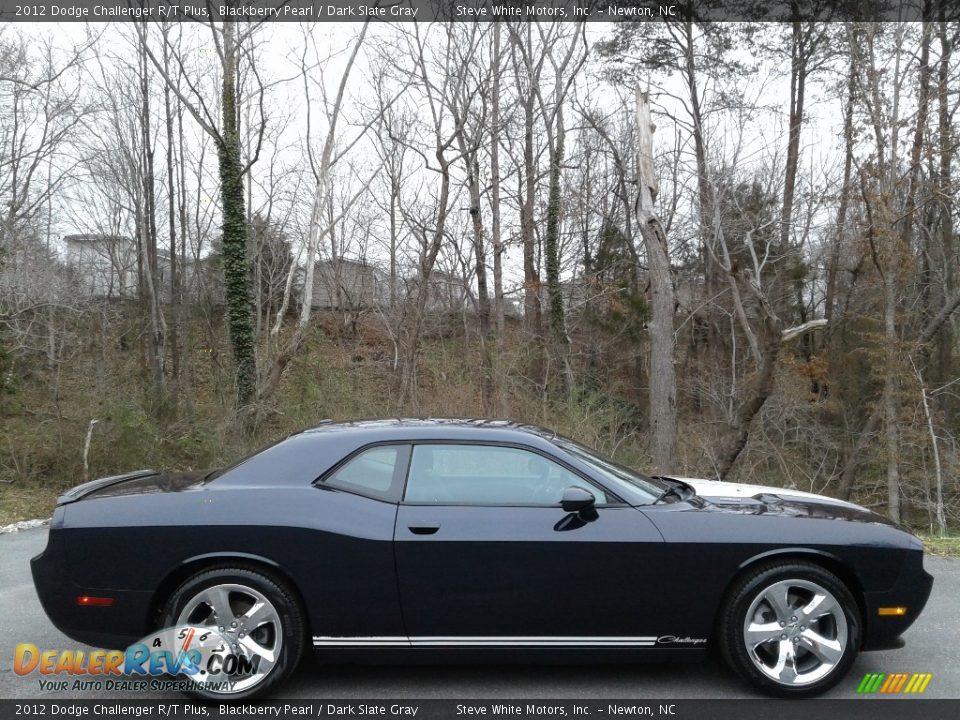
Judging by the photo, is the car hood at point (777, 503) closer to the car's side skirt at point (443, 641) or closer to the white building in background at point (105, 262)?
the car's side skirt at point (443, 641)

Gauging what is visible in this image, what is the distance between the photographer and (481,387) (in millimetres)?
15883

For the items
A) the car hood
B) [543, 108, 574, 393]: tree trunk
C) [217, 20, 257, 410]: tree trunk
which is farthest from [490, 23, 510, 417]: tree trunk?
the car hood

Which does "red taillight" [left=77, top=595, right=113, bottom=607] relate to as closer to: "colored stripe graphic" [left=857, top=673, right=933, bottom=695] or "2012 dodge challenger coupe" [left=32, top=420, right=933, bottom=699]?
"2012 dodge challenger coupe" [left=32, top=420, right=933, bottom=699]

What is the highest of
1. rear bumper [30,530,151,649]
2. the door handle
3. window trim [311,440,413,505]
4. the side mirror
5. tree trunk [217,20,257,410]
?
tree trunk [217,20,257,410]

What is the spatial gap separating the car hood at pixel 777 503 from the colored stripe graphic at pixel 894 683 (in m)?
0.79

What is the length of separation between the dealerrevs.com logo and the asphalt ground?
0.08 m

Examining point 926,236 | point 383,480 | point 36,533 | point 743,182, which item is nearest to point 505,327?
point 743,182

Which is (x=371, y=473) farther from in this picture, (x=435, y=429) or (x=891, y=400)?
(x=891, y=400)

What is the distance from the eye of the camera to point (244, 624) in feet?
12.2

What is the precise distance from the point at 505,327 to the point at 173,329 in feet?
34.2

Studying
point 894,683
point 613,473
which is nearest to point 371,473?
point 613,473

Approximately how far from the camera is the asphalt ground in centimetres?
380

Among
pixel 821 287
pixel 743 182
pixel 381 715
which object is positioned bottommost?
pixel 381 715

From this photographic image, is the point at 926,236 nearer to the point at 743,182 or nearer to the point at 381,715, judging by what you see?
the point at 743,182
